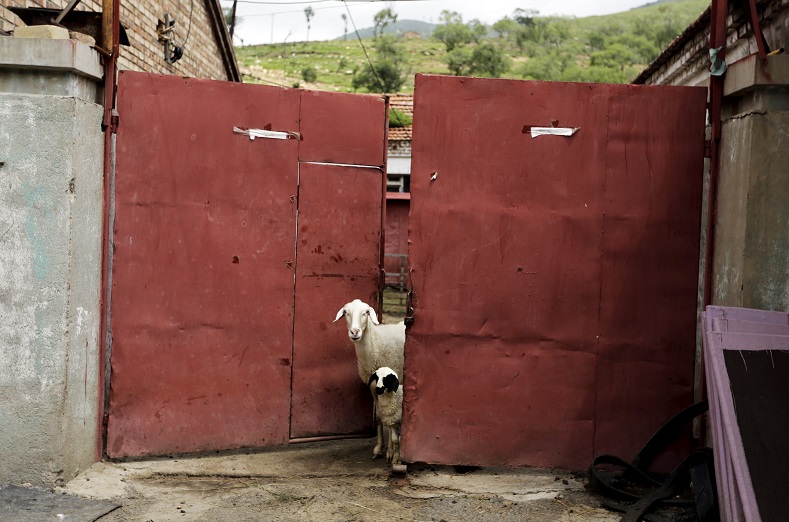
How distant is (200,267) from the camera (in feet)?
19.8

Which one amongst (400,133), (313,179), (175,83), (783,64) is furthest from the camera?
(400,133)

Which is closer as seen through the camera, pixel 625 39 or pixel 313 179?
pixel 313 179

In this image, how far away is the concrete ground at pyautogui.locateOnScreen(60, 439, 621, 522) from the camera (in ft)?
16.2

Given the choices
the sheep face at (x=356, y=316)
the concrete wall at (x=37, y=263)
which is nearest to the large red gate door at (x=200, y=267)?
the sheep face at (x=356, y=316)

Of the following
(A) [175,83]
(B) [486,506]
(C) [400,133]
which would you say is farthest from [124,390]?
(C) [400,133]

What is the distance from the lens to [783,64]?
498 cm

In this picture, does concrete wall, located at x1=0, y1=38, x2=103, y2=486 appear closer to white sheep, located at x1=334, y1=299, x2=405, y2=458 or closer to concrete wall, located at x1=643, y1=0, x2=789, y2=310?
white sheep, located at x1=334, y1=299, x2=405, y2=458

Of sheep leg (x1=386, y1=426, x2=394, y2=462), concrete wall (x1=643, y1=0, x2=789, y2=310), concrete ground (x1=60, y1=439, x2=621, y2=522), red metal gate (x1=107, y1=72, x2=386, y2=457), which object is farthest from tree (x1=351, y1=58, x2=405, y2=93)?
concrete wall (x1=643, y1=0, x2=789, y2=310)

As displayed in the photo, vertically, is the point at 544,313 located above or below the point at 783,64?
below

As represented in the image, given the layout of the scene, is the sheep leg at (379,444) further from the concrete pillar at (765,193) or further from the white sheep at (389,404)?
the concrete pillar at (765,193)

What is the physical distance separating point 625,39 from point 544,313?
313 feet

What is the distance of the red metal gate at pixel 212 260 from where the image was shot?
587cm

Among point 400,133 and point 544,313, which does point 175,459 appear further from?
point 400,133

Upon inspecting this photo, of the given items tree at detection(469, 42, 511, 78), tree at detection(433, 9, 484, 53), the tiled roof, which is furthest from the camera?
tree at detection(433, 9, 484, 53)
